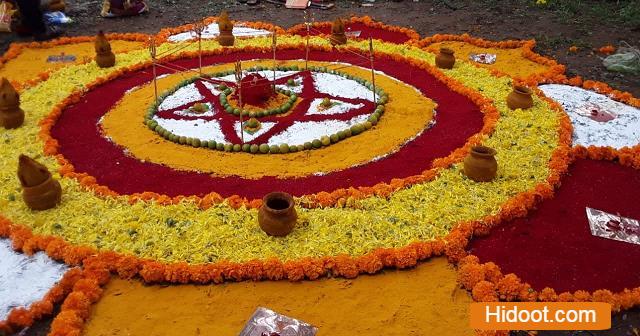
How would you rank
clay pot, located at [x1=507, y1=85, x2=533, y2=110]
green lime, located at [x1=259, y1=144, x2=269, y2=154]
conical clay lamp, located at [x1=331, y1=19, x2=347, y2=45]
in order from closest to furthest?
green lime, located at [x1=259, y1=144, x2=269, y2=154]
clay pot, located at [x1=507, y1=85, x2=533, y2=110]
conical clay lamp, located at [x1=331, y1=19, x2=347, y2=45]

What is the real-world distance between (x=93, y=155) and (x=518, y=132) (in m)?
6.79

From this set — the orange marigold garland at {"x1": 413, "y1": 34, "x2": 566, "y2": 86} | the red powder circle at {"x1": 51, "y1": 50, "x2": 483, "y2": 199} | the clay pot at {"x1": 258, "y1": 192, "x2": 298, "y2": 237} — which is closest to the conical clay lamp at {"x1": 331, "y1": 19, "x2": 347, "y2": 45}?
the orange marigold garland at {"x1": 413, "y1": 34, "x2": 566, "y2": 86}

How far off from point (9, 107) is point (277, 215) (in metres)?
5.79

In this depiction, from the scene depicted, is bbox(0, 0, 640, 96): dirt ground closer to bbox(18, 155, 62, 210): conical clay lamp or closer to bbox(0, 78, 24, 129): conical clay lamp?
bbox(0, 78, 24, 129): conical clay lamp

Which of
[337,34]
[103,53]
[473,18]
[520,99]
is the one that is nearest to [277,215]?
[520,99]

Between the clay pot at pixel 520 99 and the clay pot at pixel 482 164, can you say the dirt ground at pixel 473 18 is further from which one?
the clay pot at pixel 482 164

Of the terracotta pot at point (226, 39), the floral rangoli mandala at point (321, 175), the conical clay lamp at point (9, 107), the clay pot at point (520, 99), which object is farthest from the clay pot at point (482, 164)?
the terracotta pot at point (226, 39)

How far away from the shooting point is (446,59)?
37.8 ft

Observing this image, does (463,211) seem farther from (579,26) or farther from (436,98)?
(579,26)

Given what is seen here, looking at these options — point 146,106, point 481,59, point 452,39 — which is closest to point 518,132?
point 481,59

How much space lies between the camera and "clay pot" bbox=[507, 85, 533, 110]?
9453mm

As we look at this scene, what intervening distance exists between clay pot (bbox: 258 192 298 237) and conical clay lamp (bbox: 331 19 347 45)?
7.43m

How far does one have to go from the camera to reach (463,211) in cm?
684

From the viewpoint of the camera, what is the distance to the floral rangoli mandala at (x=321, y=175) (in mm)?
5984
